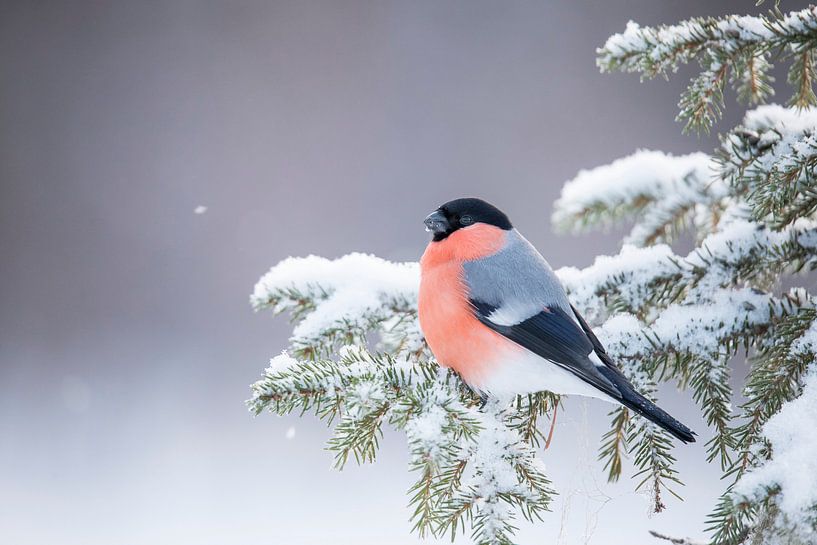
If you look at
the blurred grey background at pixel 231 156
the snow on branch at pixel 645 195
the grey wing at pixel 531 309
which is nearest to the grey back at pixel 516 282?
the grey wing at pixel 531 309

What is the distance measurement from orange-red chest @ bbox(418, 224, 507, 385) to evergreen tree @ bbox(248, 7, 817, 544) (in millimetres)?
39

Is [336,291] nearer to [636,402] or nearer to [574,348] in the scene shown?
[574,348]

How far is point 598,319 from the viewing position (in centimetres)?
135

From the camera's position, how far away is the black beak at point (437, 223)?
1.39m

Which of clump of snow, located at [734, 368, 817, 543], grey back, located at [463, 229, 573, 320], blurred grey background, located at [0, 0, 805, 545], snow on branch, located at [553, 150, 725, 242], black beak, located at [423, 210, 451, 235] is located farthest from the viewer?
blurred grey background, located at [0, 0, 805, 545]

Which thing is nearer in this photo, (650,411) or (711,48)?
(650,411)

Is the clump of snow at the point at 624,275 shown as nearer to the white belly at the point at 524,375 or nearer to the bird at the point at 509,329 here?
the bird at the point at 509,329

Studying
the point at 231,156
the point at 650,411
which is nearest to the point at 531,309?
the point at 650,411

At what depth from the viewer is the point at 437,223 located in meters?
1.40

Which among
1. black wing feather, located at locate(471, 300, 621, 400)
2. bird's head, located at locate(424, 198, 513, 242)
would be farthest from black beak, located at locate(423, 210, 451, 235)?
black wing feather, located at locate(471, 300, 621, 400)

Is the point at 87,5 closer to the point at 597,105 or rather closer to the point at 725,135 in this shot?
the point at 597,105

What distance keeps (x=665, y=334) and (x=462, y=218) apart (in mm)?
475

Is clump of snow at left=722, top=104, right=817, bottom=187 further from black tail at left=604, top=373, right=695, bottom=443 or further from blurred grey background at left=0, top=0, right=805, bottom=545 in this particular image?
blurred grey background at left=0, top=0, right=805, bottom=545

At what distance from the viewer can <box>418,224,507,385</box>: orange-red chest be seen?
1.17 meters
